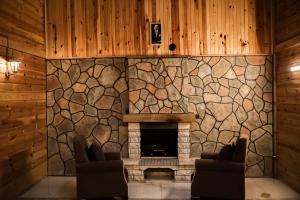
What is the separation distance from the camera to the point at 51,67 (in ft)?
17.9

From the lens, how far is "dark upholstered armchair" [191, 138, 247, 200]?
3705 mm

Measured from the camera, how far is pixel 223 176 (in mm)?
3744

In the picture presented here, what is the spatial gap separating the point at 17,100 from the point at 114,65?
1.82 meters

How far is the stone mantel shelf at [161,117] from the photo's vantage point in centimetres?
512

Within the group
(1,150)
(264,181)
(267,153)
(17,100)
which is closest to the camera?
(1,150)

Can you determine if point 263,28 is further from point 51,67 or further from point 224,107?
point 51,67

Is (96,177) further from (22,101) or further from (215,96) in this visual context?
(215,96)

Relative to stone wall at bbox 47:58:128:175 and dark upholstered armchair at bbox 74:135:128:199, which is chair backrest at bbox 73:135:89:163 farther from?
stone wall at bbox 47:58:128:175

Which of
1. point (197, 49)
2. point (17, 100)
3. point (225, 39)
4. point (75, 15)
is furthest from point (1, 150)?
point (225, 39)

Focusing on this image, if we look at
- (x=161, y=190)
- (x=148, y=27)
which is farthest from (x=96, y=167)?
(x=148, y=27)

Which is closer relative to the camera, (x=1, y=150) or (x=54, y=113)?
(x=1, y=150)

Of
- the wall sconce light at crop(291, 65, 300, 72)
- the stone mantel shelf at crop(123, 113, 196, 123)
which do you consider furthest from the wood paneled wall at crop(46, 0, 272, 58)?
the stone mantel shelf at crop(123, 113, 196, 123)

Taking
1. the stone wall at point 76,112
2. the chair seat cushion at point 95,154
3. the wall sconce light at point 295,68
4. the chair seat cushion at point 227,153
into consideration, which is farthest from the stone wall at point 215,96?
the chair seat cushion at point 227,153

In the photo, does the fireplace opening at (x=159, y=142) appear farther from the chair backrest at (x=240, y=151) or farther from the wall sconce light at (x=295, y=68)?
the wall sconce light at (x=295, y=68)
